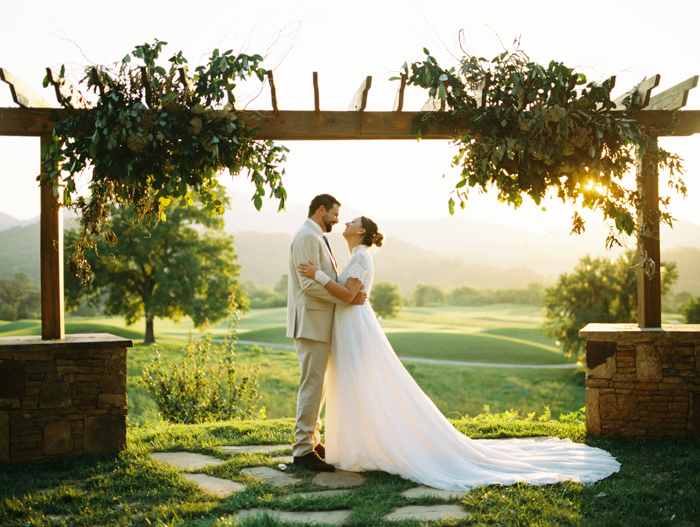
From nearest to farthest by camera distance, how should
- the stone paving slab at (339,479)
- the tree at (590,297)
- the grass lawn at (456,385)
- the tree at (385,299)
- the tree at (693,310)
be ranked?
the stone paving slab at (339,479) < the grass lawn at (456,385) < the tree at (693,310) < the tree at (590,297) < the tree at (385,299)

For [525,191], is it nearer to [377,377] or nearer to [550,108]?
[550,108]

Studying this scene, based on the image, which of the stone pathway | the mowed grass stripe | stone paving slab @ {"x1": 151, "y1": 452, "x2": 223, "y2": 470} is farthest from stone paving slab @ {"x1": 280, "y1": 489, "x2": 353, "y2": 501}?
the mowed grass stripe

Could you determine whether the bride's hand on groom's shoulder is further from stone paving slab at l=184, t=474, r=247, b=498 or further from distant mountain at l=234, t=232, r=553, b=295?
distant mountain at l=234, t=232, r=553, b=295

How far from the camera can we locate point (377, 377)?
3.71m

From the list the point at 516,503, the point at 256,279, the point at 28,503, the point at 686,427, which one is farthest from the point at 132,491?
the point at 256,279

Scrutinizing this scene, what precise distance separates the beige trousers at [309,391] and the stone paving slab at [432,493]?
2.81 ft

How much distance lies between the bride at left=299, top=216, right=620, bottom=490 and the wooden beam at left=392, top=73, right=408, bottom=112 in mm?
992

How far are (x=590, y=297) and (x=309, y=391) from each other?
1821 cm

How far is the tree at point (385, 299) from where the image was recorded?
117ft

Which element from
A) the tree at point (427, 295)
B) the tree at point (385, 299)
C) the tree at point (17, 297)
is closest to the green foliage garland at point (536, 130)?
the tree at point (17, 297)

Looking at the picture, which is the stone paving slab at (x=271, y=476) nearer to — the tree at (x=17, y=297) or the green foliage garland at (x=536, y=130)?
the green foliage garland at (x=536, y=130)

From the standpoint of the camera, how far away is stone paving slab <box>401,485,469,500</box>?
Answer: 10.1 feet

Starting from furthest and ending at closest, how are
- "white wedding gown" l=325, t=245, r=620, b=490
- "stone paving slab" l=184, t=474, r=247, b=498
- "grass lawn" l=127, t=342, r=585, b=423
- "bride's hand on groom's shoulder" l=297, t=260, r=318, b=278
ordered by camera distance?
"grass lawn" l=127, t=342, r=585, b=423 < "bride's hand on groom's shoulder" l=297, t=260, r=318, b=278 < "white wedding gown" l=325, t=245, r=620, b=490 < "stone paving slab" l=184, t=474, r=247, b=498

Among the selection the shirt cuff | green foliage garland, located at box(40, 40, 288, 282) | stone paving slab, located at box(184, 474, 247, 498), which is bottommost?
stone paving slab, located at box(184, 474, 247, 498)
